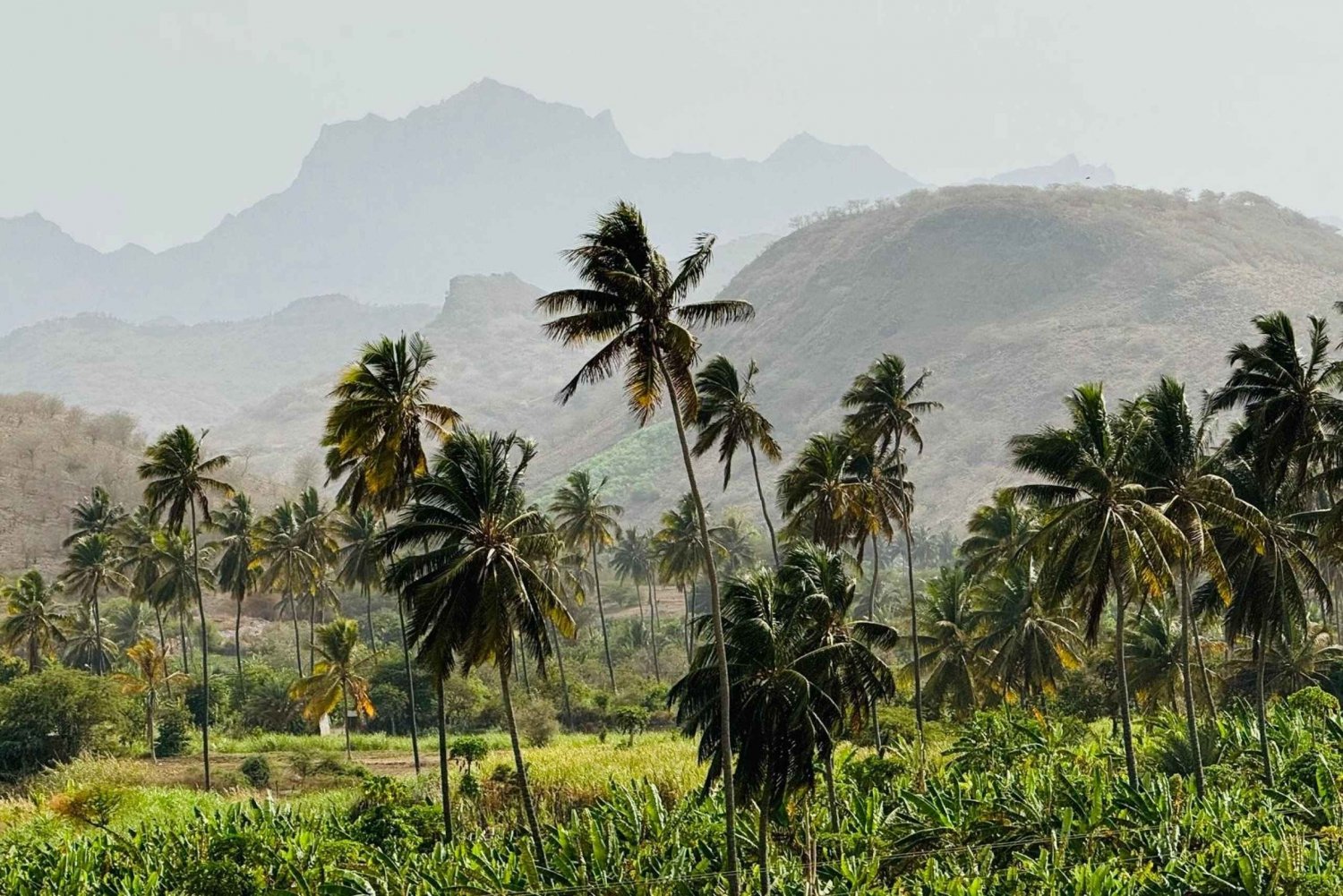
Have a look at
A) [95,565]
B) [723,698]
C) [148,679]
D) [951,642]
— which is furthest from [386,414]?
[95,565]

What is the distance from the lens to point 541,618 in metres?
30.3

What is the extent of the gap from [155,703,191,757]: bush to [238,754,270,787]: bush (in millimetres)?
9174

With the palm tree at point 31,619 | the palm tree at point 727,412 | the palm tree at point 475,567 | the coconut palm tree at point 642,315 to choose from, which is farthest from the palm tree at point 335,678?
the coconut palm tree at point 642,315

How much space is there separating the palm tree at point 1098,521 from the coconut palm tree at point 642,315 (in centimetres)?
1081

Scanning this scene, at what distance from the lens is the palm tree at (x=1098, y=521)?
30.6 m

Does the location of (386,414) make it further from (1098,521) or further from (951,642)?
(951,642)

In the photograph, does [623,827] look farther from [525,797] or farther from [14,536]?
[14,536]

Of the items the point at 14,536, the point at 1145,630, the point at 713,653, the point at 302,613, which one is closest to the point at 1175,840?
the point at 713,653

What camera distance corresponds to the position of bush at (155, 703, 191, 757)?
60.6 metres

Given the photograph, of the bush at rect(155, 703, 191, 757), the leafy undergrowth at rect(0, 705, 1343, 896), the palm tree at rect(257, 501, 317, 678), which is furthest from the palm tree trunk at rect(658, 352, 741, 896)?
the palm tree at rect(257, 501, 317, 678)

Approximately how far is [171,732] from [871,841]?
151ft

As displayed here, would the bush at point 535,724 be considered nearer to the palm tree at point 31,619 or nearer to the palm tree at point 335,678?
the palm tree at point 335,678

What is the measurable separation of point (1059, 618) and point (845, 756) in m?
17.5

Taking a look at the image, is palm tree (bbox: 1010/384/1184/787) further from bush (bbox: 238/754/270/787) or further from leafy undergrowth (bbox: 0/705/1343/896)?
bush (bbox: 238/754/270/787)
